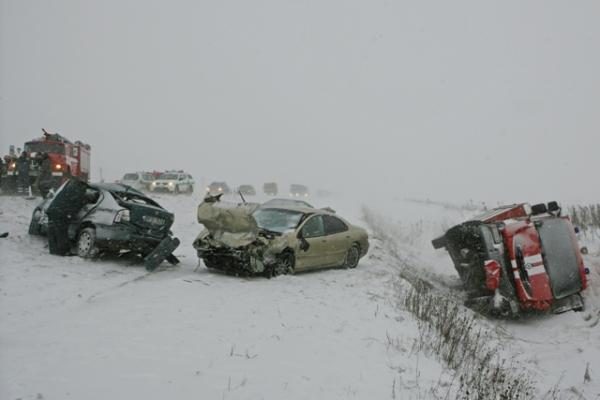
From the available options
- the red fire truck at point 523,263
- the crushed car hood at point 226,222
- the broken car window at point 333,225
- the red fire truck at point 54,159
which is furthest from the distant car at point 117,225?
the red fire truck at point 54,159

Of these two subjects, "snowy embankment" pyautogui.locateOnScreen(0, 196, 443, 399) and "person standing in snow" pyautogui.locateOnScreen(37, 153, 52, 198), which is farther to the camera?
"person standing in snow" pyautogui.locateOnScreen(37, 153, 52, 198)

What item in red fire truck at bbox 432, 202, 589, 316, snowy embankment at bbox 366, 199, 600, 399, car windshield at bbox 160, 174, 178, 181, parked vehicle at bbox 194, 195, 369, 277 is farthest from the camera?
car windshield at bbox 160, 174, 178, 181

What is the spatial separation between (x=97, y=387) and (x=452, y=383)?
12.5 ft

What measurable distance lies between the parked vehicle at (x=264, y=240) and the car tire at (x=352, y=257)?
0.55m

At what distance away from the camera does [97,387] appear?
4.04 metres

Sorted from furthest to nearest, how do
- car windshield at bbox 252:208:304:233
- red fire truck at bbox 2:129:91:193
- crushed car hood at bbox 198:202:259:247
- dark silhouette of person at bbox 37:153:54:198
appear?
red fire truck at bbox 2:129:91:193 → dark silhouette of person at bbox 37:153:54:198 → car windshield at bbox 252:208:304:233 → crushed car hood at bbox 198:202:259:247

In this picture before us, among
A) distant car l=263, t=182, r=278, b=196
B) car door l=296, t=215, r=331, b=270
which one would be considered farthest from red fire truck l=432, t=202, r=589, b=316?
distant car l=263, t=182, r=278, b=196

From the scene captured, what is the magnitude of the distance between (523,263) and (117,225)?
8.32 m

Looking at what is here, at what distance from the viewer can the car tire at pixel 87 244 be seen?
950cm

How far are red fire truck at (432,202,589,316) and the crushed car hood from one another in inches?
186

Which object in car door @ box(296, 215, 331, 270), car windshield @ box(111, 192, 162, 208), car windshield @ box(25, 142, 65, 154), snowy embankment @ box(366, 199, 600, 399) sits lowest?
snowy embankment @ box(366, 199, 600, 399)

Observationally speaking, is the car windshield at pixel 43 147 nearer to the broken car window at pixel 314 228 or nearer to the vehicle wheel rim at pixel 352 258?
the broken car window at pixel 314 228

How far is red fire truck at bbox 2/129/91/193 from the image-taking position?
1808cm

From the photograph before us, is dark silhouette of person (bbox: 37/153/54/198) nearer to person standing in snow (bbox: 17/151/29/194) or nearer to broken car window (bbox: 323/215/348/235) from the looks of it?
person standing in snow (bbox: 17/151/29/194)
